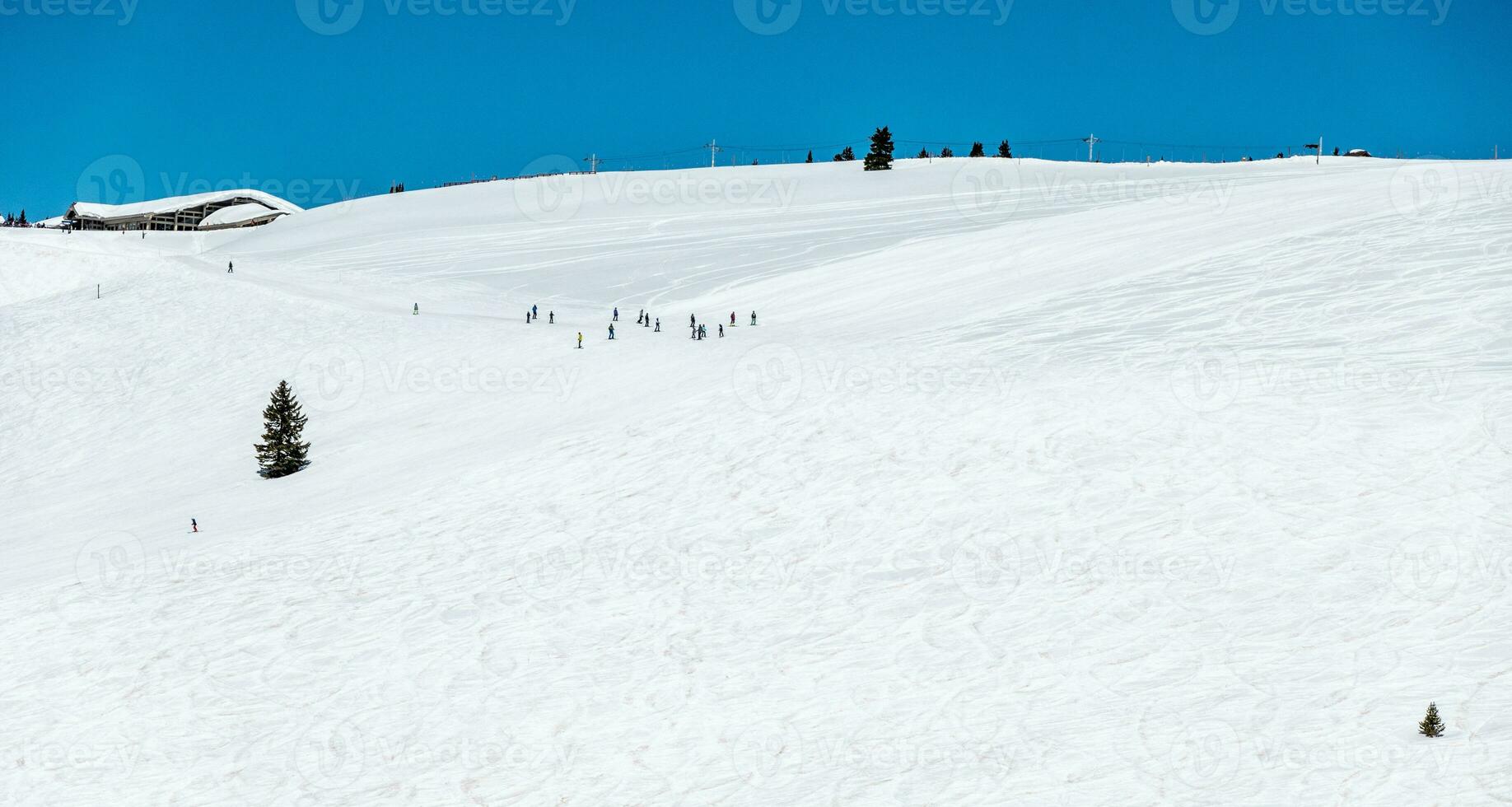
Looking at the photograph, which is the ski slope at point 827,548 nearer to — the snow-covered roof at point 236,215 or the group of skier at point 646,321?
the group of skier at point 646,321

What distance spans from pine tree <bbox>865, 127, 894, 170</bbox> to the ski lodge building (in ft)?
158

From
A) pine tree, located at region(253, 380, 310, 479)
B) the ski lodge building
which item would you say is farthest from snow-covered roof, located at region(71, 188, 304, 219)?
pine tree, located at region(253, 380, 310, 479)

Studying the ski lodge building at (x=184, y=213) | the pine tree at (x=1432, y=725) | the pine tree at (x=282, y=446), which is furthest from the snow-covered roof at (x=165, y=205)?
the pine tree at (x=1432, y=725)

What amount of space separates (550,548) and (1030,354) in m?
16.4

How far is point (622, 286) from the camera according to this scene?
52.5m

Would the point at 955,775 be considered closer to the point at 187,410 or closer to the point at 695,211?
the point at 187,410

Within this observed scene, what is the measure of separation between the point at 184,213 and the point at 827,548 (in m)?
86.1

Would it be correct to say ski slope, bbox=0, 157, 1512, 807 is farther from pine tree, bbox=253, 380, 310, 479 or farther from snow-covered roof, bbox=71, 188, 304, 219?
snow-covered roof, bbox=71, 188, 304, 219

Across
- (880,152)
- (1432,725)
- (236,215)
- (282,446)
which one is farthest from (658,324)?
(236,215)

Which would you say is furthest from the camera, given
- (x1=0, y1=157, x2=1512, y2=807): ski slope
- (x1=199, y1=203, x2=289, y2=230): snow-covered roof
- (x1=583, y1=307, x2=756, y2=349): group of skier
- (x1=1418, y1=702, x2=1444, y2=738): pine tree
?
(x1=199, y1=203, x2=289, y2=230): snow-covered roof

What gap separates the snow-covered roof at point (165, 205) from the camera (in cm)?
8919

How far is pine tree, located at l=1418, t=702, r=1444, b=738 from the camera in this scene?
42.5ft

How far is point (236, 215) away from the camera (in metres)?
88.2

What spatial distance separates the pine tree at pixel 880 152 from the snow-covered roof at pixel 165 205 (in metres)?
49.2
